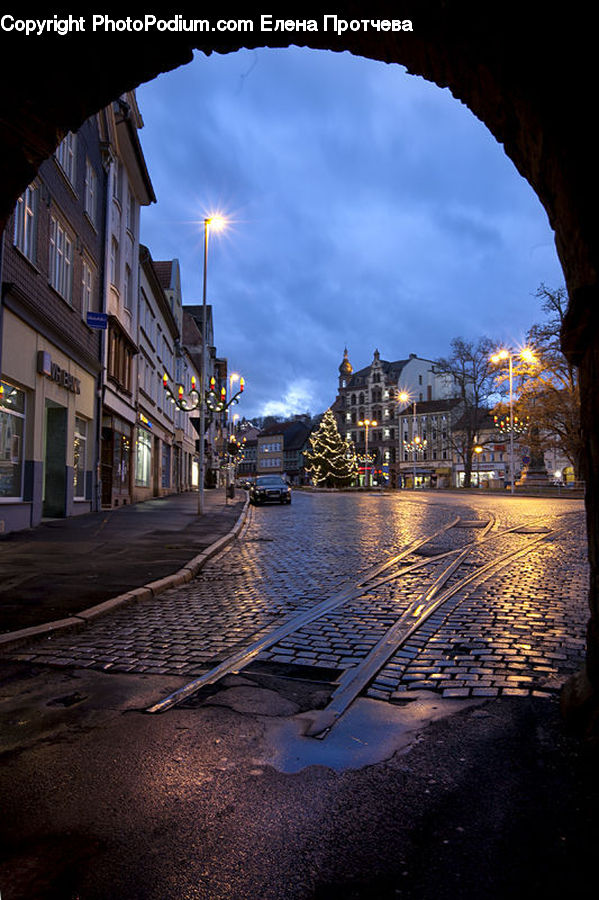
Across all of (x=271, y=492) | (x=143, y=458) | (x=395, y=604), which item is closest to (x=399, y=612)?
(x=395, y=604)

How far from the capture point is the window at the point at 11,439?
12312mm

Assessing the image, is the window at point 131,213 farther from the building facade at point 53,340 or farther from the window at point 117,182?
the building facade at point 53,340

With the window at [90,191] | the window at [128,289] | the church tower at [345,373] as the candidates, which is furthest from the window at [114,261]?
the church tower at [345,373]

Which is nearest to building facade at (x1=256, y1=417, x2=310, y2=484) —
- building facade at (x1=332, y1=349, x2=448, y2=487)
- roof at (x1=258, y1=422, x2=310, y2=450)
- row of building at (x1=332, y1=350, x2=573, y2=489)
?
roof at (x1=258, y1=422, x2=310, y2=450)

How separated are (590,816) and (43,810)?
2.09 m

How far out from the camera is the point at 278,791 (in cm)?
246

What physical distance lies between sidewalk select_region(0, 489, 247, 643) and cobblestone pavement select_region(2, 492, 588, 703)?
0.38 meters

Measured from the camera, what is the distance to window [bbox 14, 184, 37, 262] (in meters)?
12.6

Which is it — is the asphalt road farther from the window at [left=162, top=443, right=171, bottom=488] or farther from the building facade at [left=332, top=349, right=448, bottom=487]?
the building facade at [left=332, top=349, right=448, bottom=487]

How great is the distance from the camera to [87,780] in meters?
2.60

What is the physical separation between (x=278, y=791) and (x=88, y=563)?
7188mm

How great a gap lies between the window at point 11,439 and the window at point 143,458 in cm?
1419

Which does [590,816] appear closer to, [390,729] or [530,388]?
[390,729]

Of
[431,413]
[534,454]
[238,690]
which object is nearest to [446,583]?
[238,690]
